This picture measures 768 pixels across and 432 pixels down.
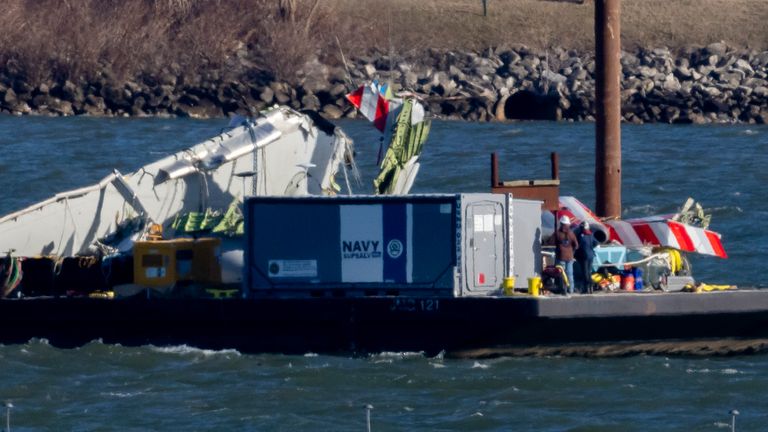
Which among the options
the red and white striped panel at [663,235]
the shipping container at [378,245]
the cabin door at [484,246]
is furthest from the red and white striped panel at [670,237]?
the cabin door at [484,246]

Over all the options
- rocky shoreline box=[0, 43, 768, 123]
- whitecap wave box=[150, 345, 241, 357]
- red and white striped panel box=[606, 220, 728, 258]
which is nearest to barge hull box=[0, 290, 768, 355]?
whitecap wave box=[150, 345, 241, 357]

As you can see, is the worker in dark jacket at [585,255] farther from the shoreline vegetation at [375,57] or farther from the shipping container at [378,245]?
the shoreline vegetation at [375,57]

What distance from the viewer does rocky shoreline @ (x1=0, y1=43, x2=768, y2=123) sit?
188 feet

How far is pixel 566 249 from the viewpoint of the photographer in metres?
22.1

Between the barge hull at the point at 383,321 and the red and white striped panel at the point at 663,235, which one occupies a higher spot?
the red and white striped panel at the point at 663,235

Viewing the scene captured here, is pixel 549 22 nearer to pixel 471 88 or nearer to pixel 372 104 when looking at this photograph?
pixel 471 88

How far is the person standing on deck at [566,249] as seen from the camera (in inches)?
871

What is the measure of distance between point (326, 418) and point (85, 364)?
4.44m

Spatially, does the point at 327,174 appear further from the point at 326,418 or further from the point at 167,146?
the point at 167,146

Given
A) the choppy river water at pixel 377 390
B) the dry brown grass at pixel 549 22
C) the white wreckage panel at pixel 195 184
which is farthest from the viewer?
the dry brown grass at pixel 549 22

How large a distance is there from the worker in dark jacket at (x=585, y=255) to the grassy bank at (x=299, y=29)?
4137 centimetres

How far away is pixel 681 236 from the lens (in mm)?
23953

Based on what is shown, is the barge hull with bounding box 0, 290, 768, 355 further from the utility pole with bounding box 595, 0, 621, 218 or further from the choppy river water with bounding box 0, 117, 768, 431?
the utility pole with bounding box 595, 0, 621, 218

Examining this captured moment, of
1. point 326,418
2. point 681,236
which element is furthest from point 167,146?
point 326,418
